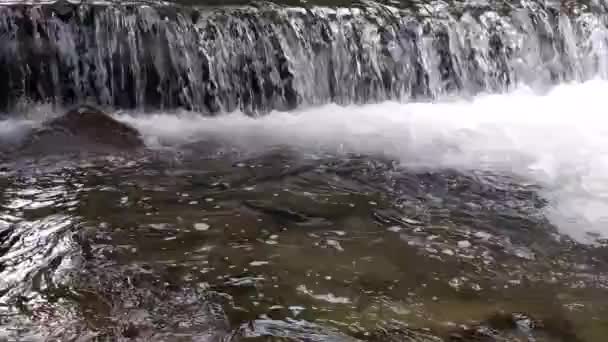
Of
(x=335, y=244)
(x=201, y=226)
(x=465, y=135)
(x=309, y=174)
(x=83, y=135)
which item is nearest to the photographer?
(x=335, y=244)

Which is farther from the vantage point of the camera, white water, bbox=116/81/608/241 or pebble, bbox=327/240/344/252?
white water, bbox=116/81/608/241

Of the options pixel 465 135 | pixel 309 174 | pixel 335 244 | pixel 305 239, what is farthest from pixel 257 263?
pixel 465 135

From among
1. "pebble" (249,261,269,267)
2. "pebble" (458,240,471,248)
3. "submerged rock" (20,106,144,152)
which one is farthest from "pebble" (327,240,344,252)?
"submerged rock" (20,106,144,152)

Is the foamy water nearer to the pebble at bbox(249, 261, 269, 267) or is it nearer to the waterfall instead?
the waterfall

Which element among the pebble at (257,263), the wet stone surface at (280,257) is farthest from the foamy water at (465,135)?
the pebble at (257,263)

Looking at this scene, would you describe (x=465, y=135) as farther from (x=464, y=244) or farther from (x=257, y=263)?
(x=257, y=263)

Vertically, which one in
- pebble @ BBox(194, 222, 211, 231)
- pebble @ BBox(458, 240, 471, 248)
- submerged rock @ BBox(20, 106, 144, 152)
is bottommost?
pebble @ BBox(458, 240, 471, 248)

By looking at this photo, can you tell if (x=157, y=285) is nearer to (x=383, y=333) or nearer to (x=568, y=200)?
(x=383, y=333)

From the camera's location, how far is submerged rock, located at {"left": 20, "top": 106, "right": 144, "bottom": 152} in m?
5.32

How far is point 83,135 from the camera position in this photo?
546 cm

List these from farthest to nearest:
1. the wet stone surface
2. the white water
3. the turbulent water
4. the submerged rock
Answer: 1. the submerged rock
2. the white water
3. the turbulent water
4. the wet stone surface

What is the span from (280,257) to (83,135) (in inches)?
106

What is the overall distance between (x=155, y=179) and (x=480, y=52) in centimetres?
498

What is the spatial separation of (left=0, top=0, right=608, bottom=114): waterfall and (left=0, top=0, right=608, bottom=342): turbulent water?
21mm
